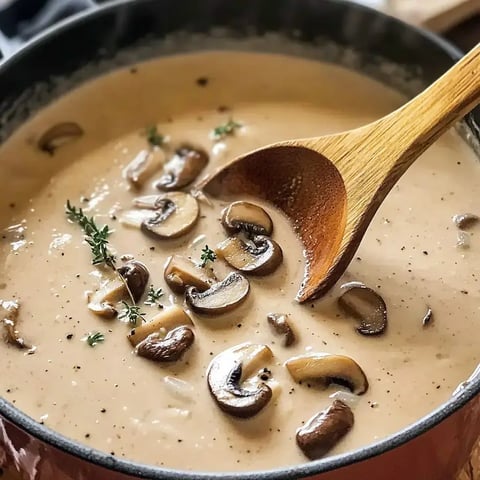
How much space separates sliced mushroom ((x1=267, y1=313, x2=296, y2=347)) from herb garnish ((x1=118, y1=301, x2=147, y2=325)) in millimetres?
189

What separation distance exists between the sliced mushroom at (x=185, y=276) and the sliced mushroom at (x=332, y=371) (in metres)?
0.20

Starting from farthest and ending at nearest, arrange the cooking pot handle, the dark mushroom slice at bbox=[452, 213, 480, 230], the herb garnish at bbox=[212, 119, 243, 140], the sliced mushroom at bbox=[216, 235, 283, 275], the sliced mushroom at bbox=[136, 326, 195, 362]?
1. the cooking pot handle
2. the herb garnish at bbox=[212, 119, 243, 140]
3. the dark mushroom slice at bbox=[452, 213, 480, 230]
4. the sliced mushroom at bbox=[216, 235, 283, 275]
5. the sliced mushroom at bbox=[136, 326, 195, 362]

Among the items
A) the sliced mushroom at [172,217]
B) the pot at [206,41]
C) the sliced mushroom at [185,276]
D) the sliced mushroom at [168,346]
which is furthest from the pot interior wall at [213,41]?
Answer: the sliced mushroom at [168,346]

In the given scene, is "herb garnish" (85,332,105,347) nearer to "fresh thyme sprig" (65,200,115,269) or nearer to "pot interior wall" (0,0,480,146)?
"fresh thyme sprig" (65,200,115,269)

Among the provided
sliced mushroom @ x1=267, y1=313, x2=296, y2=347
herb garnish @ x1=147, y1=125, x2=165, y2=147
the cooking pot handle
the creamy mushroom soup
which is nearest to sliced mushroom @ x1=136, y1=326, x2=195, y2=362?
the creamy mushroom soup

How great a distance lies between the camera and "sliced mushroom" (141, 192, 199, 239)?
1.52 meters

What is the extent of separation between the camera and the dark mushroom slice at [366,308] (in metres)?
1.39

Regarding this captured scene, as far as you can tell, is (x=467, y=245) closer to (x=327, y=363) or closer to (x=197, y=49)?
(x=327, y=363)

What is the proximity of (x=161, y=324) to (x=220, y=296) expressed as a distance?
0.33 ft

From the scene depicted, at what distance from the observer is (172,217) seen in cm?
154

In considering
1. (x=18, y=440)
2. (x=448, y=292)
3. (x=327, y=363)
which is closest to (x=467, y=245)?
(x=448, y=292)

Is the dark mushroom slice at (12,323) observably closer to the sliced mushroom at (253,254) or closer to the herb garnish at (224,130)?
the sliced mushroom at (253,254)

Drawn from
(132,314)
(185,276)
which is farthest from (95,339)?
(185,276)

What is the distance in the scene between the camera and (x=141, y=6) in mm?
1822
